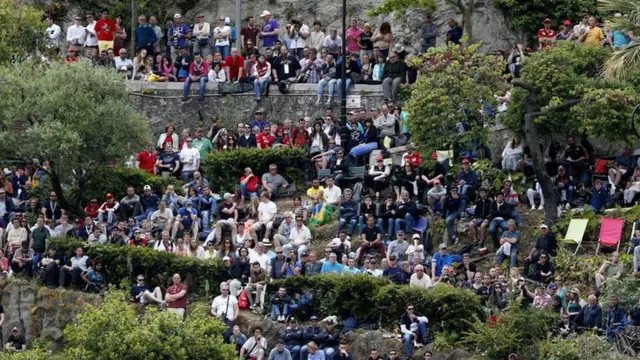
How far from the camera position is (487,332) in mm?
39812

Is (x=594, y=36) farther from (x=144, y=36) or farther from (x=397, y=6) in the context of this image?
(x=144, y=36)

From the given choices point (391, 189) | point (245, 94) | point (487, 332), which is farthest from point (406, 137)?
point (487, 332)

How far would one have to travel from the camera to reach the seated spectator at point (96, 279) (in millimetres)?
45938

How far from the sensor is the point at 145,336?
134 ft

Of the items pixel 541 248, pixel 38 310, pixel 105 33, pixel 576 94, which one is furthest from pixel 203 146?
pixel 541 248

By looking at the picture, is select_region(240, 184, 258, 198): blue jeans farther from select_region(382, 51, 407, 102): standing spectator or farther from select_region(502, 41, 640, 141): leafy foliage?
select_region(502, 41, 640, 141): leafy foliage

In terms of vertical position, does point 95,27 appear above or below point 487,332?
above

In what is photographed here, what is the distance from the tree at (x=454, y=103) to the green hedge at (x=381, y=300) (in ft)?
17.6

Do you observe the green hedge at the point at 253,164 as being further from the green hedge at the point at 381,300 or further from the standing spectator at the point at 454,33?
the green hedge at the point at 381,300

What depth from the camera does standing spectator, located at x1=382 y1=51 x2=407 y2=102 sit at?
50719 mm

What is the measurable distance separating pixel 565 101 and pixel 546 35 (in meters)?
4.76

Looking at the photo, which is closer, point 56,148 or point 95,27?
point 56,148

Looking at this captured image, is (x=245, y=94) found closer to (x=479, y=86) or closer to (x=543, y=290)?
(x=479, y=86)

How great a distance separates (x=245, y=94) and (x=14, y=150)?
305 inches
